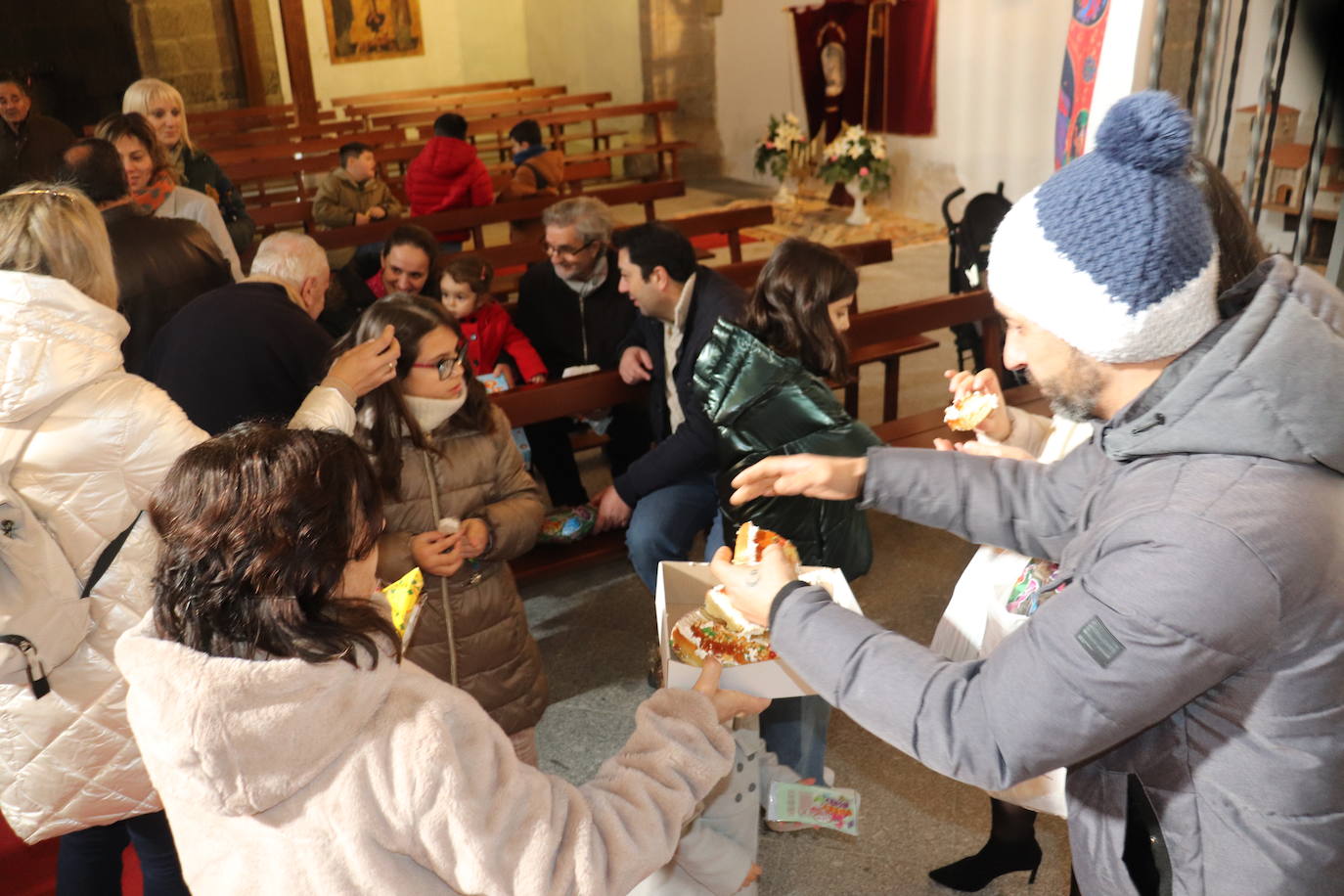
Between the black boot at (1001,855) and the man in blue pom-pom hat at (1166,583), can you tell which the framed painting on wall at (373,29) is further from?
the man in blue pom-pom hat at (1166,583)

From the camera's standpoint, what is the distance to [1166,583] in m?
1.23

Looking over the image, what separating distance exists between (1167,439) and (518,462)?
1886 mm

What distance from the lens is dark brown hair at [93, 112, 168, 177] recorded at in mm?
4367

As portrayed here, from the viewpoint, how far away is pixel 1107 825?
1487mm

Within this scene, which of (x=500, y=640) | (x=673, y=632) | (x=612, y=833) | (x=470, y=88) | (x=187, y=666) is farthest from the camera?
(x=470, y=88)

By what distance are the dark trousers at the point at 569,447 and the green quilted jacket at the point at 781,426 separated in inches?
68.7

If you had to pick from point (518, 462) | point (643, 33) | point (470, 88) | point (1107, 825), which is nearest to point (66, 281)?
point (518, 462)

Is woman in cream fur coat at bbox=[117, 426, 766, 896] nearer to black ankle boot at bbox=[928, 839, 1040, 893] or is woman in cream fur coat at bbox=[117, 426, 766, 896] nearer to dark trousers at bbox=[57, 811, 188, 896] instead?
dark trousers at bbox=[57, 811, 188, 896]

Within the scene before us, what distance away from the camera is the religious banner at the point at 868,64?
11.1 meters

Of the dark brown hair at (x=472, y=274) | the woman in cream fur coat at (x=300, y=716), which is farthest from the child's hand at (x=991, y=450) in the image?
the dark brown hair at (x=472, y=274)

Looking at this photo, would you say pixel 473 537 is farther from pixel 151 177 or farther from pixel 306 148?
pixel 306 148

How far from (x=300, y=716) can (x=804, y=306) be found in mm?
1999

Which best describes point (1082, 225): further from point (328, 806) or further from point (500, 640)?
point (500, 640)

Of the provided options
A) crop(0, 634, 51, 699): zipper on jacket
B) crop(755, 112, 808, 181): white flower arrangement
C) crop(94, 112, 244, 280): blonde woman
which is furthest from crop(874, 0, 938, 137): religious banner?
crop(0, 634, 51, 699): zipper on jacket
